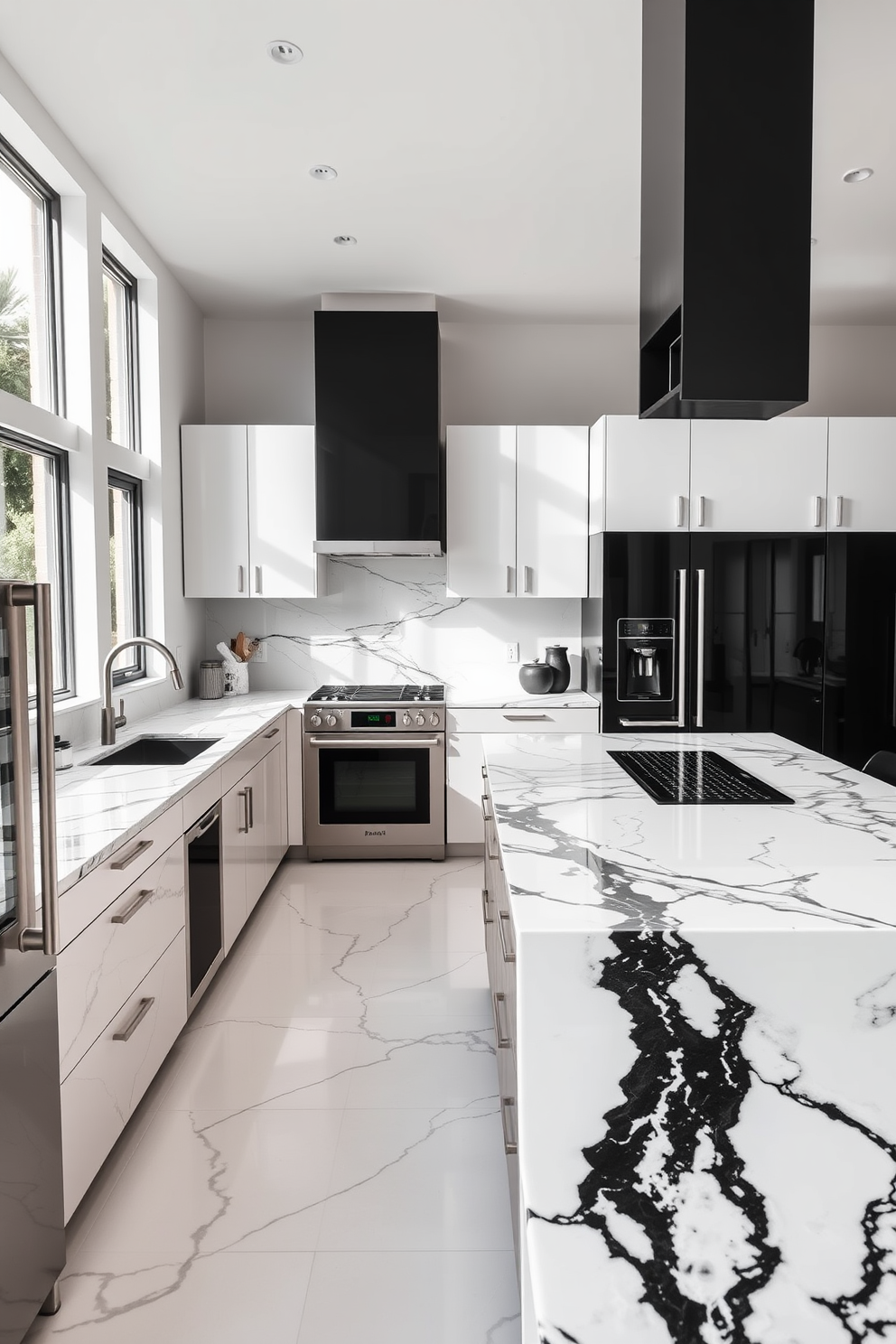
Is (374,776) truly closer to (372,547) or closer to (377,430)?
(372,547)

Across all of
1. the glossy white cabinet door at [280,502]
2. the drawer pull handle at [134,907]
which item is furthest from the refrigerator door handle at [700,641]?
the drawer pull handle at [134,907]

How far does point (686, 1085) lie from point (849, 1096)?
224 millimetres

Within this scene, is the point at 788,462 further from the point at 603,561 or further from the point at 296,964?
the point at 296,964

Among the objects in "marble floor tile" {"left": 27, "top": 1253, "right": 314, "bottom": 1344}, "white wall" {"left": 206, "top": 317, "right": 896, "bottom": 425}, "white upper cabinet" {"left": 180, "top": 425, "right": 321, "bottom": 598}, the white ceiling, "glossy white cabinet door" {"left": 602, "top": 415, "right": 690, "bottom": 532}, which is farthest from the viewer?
"white wall" {"left": 206, "top": 317, "right": 896, "bottom": 425}

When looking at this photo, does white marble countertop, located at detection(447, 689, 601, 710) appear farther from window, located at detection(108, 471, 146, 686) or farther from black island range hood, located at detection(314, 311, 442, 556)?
window, located at detection(108, 471, 146, 686)

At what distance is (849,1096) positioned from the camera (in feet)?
4.09

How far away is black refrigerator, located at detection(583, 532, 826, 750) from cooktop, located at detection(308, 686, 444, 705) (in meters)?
0.88

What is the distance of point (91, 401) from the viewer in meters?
3.20

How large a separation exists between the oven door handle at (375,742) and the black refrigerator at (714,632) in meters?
0.86

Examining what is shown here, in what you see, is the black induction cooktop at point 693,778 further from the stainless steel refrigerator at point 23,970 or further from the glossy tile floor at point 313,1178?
the stainless steel refrigerator at point 23,970

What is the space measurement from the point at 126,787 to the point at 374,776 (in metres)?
2.03

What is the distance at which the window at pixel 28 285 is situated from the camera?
111 inches

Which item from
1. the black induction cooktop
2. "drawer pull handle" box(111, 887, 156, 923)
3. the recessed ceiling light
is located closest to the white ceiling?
the recessed ceiling light

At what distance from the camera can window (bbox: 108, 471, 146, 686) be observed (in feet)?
12.6
